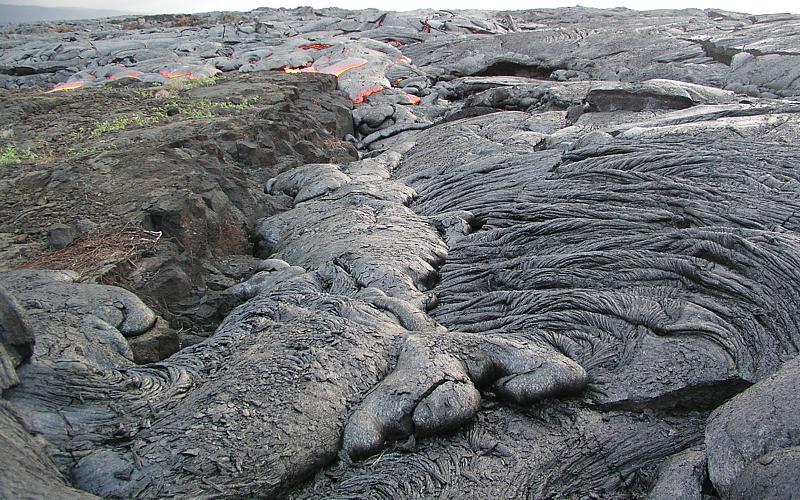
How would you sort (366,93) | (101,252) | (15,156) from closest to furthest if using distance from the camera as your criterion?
(101,252)
(15,156)
(366,93)

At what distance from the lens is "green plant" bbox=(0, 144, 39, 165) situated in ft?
32.1

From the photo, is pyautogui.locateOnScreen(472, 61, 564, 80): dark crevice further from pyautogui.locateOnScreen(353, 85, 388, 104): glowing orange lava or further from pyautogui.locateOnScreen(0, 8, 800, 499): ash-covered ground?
pyautogui.locateOnScreen(0, 8, 800, 499): ash-covered ground

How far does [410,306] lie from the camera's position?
234 inches

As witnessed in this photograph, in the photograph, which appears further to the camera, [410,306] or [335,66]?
[335,66]

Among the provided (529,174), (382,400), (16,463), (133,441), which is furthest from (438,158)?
(16,463)

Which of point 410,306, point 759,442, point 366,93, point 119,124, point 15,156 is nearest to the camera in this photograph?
point 759,442

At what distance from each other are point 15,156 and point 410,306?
819 centimetres

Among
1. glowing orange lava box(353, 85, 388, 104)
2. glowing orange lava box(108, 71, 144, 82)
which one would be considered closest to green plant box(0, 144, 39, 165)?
glowing orange lava box(353, 85, 388, 104)

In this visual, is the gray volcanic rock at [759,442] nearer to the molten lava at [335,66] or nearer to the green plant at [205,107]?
the green plant at [205,107]

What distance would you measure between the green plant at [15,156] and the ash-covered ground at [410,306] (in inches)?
2.8

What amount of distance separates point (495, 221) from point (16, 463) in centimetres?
599

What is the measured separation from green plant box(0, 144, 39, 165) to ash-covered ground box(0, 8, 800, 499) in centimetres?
7

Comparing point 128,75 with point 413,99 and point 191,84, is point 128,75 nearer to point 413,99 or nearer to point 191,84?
point 191,84

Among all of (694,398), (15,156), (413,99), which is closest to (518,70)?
(413,99)
